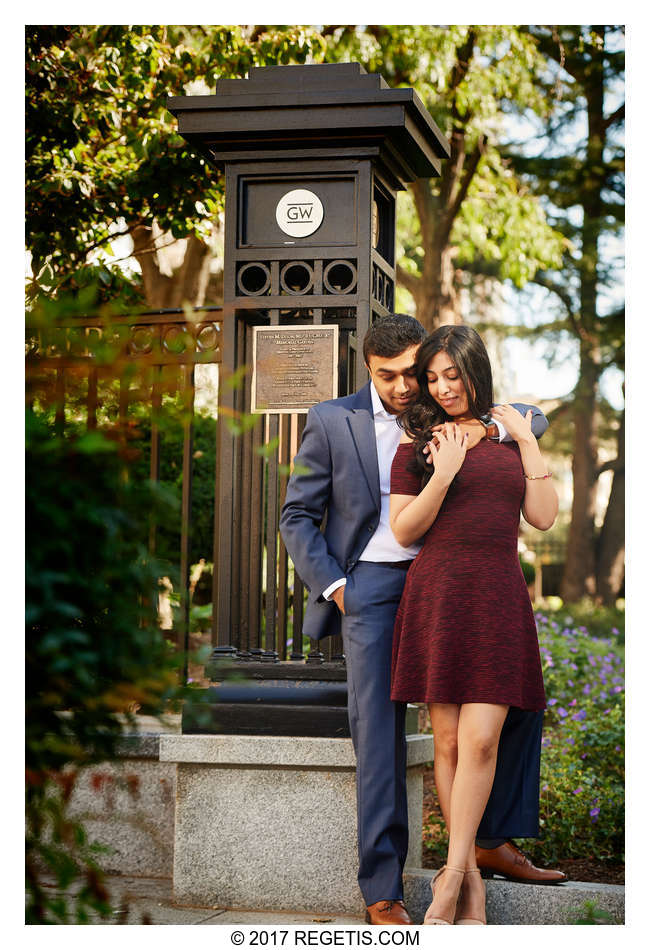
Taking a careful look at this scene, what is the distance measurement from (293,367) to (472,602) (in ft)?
4.81


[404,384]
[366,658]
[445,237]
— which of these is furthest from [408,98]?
[445,237]

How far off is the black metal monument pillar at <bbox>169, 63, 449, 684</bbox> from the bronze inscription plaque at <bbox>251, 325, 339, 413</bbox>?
65 millimetres

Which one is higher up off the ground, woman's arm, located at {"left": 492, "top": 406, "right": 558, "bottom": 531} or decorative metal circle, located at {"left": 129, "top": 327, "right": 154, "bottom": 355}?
decorative metal circle, located at {"left": 129, "top": 327, "right": 154, "bottom": 355}

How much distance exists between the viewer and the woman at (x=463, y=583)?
3648 mm

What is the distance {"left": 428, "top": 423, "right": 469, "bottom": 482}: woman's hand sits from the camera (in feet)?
12.2

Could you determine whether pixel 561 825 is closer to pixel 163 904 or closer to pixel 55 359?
pixel 163 904

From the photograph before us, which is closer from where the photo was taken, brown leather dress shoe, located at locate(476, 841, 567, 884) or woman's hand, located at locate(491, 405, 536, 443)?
woman's hand, located at locate(491, 405, 536, 443)

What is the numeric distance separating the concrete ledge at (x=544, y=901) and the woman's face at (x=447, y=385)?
1.90 meters

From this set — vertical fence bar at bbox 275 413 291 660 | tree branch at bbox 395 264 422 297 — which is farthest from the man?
tree branch at bbox 395 264 422 297

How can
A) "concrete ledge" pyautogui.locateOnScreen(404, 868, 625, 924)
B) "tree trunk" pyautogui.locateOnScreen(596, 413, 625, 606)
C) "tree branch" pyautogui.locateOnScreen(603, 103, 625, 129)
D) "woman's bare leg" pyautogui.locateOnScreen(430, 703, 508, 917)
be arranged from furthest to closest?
"tree trunk" pyautogui.locateOnScreen(596, 413, 625, 606), "tree branch" pyautogui.locateOnScreen(603, 103, 625, 129), "concrete ledge" pyautogui.locateOnScreen(404, 868, 625, 924), "woman's bare leg" pyautogui.locateOnScreen(430, 703, 508, 917)

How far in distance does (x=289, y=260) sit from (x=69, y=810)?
284 cm

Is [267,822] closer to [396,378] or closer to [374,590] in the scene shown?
[374,590]

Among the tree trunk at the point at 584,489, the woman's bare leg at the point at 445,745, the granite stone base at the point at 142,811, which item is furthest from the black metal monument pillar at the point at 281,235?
the tree trunk at the point at 584,489

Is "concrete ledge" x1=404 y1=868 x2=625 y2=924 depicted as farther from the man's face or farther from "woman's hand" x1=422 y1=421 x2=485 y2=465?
the man's face
